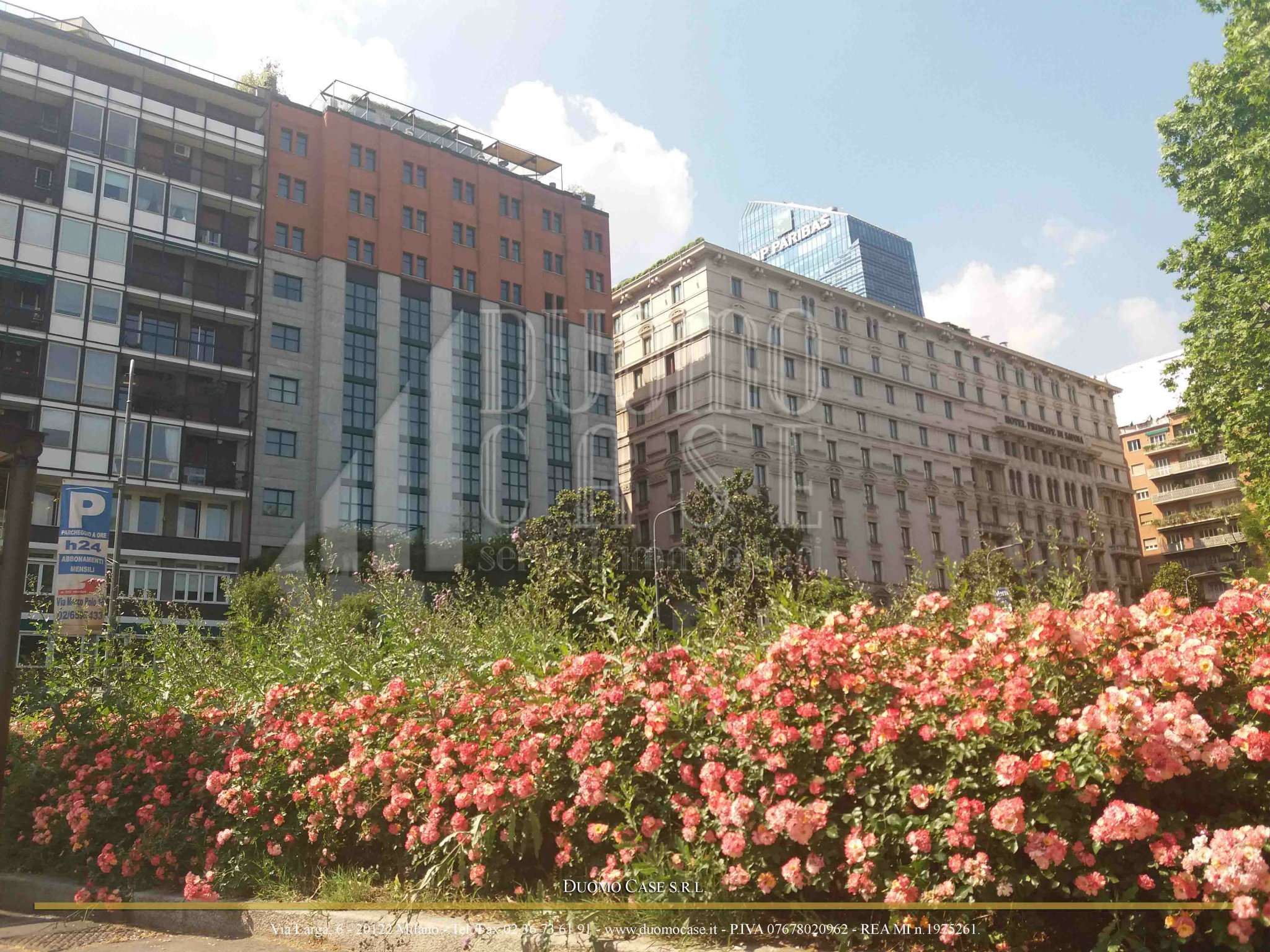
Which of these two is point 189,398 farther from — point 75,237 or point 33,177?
point 33,177

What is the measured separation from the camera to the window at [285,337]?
47812 mm

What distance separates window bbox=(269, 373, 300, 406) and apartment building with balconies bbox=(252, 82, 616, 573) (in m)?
0.07

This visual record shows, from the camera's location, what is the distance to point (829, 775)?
4.47 m

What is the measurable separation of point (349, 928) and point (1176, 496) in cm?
9417

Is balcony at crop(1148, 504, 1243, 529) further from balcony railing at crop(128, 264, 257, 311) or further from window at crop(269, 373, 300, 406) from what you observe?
balcony railing at crop(128, 264, 257, 311)

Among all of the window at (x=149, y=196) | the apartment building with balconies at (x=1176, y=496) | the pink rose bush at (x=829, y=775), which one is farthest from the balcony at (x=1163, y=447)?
the pink rose bush at (x=829, y=775)

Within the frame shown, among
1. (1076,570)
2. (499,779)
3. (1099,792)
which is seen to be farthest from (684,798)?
(1076,570)

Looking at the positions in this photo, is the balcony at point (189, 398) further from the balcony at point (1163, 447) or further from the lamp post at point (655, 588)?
the balcony at point (1163, 447)

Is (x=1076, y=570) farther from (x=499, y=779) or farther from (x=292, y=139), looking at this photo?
(x=292, y=139)

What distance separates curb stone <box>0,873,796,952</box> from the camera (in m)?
4.59

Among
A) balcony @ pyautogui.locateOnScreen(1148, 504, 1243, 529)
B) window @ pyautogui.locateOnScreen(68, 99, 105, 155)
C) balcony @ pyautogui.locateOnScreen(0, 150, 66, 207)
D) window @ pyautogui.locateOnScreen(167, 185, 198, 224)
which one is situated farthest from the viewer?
balcony @ pyautogui.locateOnScreen(1148, 504, 1243, 529)

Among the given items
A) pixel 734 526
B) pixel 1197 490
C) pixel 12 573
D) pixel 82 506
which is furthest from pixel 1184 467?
pixel 12 573

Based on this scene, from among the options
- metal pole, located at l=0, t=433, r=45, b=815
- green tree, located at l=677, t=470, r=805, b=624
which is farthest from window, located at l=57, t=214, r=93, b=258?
metal pole, located at l=0, t=433, r=45, b=815

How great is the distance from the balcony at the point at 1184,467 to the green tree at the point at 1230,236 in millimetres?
64680
